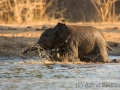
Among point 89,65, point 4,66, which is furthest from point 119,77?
point 4,66

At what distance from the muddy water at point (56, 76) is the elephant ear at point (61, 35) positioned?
0.55 meters

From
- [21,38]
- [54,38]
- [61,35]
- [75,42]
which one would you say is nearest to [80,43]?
[75,42]

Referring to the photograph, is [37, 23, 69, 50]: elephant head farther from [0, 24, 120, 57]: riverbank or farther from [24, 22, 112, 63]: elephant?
[0, 24, 120, 57]: riverbank

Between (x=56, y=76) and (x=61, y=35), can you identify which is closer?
(x=56, y=76)

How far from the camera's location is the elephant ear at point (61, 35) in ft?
37.6

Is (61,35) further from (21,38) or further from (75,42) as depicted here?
(21,38)

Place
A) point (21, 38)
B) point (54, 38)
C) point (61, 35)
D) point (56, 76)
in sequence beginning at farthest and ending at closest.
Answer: point (21, 38) → point (54, 38) → point (61, 35) → point (56, 76)

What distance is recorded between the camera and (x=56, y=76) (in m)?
10.1

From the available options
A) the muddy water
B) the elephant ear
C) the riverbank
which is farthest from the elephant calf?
the riverbank

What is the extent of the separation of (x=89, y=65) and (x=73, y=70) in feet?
2.78

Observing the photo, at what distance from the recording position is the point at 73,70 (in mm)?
10805

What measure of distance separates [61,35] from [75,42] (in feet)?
1.29

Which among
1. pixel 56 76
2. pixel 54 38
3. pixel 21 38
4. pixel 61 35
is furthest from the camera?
pixel 21 38

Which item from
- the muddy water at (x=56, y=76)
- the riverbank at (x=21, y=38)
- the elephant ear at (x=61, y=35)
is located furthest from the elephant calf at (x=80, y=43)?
the riverbank at (x=21, y=38)
